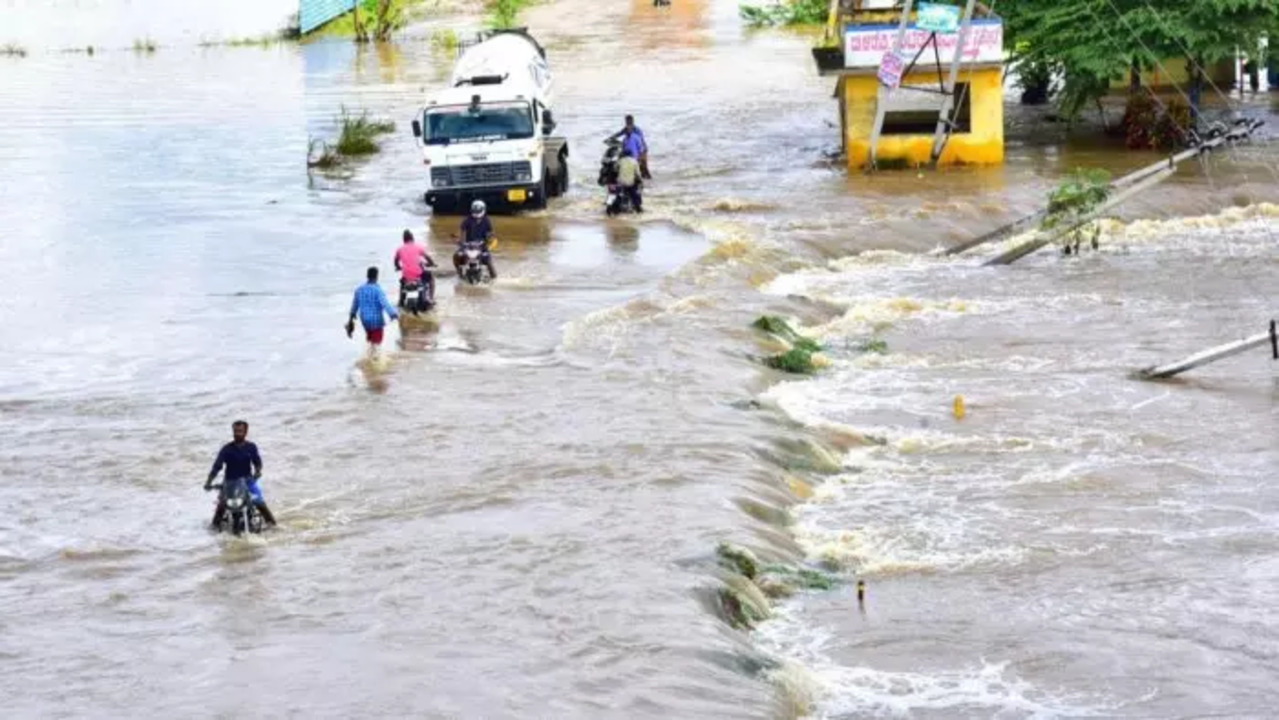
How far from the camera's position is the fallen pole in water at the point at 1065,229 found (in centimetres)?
3231

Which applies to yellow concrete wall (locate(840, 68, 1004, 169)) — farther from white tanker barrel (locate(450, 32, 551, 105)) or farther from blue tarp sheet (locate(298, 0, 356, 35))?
blue tarp sheet (locate(298, 0, 356, 35))

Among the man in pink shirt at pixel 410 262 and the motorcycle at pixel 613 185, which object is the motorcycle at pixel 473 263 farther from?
the motorcycle at pixel 613 185

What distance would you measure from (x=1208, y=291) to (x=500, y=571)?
16041 mm

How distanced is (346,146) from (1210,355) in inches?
943

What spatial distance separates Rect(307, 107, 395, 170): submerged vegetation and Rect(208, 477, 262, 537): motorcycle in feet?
83.5

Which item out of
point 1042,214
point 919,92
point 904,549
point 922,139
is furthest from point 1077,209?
point 904,549

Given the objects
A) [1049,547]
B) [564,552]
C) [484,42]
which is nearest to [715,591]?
[564,552]

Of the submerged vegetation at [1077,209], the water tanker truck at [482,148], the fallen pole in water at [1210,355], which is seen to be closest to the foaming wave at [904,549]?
the fallen pole in water at [1210,355]

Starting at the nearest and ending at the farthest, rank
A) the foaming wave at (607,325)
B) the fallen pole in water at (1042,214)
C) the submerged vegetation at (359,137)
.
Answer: the foaming wave at (607,325)
the fallen pole in water at (1042,214)
the submerged vegetation at (359,137)

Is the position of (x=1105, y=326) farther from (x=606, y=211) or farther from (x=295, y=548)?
(x=295, y=548)

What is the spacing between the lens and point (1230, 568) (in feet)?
58.3

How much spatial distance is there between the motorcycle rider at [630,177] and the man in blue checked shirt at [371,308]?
36.0 ft

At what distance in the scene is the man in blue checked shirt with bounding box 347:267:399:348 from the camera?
78.2 feet

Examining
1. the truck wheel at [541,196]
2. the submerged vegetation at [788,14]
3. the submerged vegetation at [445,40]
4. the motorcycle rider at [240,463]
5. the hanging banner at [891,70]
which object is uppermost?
the submerged vegetation at [788,14]
